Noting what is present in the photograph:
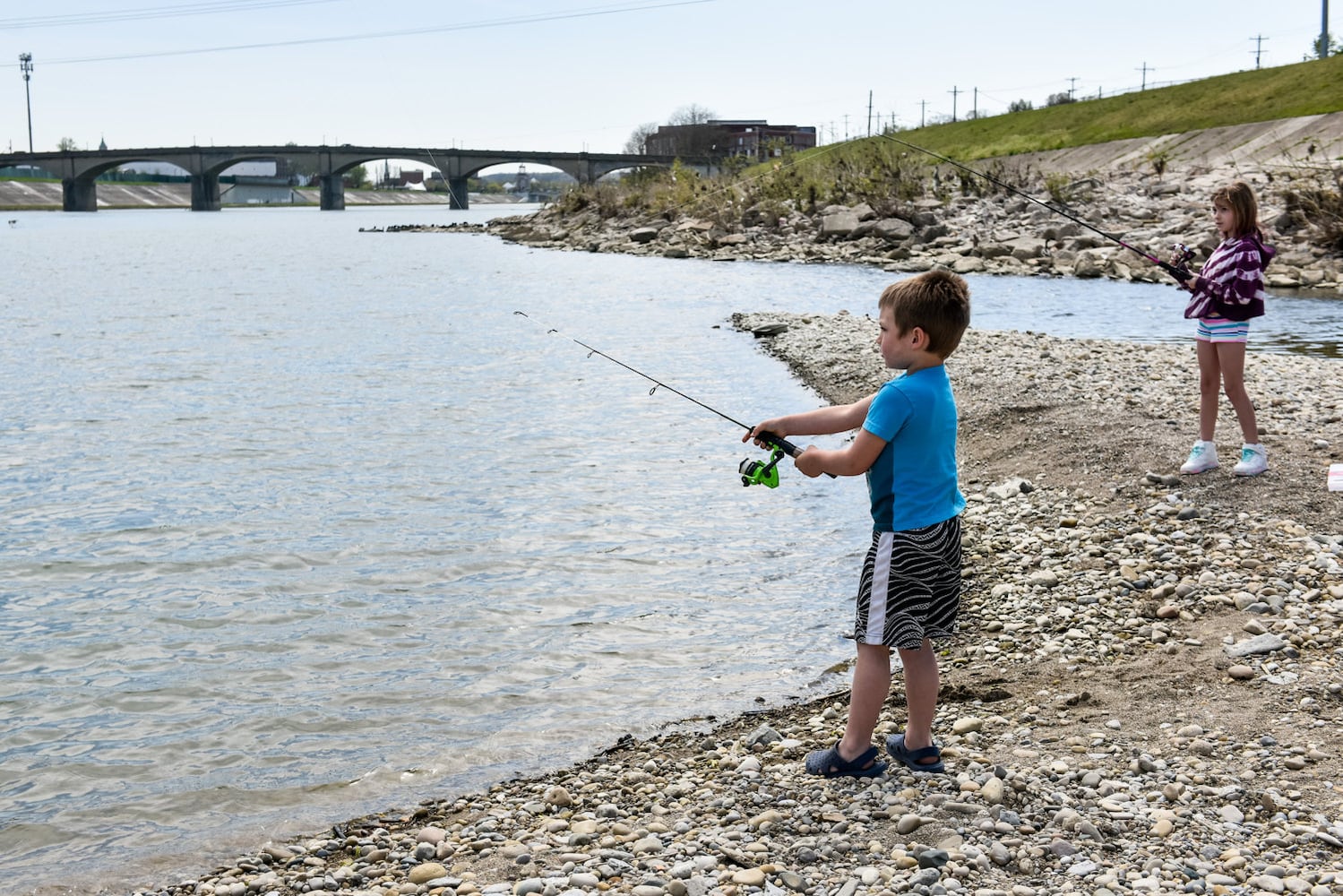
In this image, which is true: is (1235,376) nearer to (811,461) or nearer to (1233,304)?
(1233,304)

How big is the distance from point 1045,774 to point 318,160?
125 metres

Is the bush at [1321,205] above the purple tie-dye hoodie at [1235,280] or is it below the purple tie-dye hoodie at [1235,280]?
above

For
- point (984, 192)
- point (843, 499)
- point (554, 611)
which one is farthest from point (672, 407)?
point (984, 192)

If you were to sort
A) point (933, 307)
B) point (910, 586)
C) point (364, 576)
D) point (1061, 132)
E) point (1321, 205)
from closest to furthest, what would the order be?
1. point (933, 307)
2. point (910, 586)
3. point (364, 576)
4. point (1321, 205)
5. point (1061, 132)

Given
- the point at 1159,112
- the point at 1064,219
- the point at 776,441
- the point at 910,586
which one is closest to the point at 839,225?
the point at 1064,219

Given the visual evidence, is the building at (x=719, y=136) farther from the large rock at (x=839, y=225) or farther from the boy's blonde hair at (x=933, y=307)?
the boy's blonde hair at (x=933, y=307)

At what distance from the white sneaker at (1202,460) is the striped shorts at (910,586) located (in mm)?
4833

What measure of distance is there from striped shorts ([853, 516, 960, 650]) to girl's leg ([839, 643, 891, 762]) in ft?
0.30

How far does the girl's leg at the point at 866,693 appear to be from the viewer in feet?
15.8

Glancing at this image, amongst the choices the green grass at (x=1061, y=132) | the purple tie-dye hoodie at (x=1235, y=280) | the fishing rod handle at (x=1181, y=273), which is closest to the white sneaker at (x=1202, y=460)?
the purple tie-dye hoodie at (x=1235, y=280)

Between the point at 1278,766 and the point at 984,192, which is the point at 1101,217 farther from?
the point at 1278,766

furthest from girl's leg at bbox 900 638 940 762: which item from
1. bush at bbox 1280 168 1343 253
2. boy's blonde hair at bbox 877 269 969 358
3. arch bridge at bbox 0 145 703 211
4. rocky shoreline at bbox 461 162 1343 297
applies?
arch bridge at bbox 0 145 703 211

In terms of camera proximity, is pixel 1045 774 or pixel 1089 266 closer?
pixel 1045 774

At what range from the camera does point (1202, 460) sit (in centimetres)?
886
